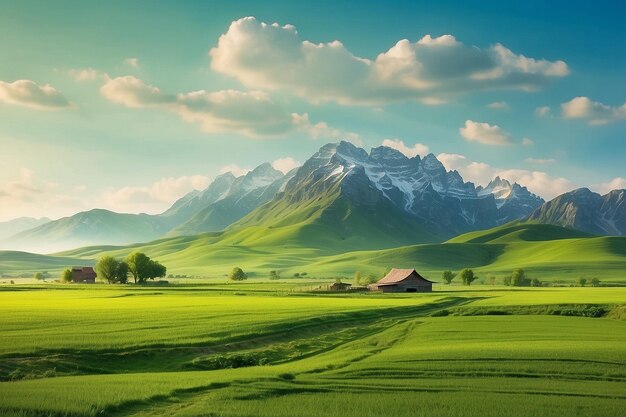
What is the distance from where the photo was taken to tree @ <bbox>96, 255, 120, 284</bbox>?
162500mm

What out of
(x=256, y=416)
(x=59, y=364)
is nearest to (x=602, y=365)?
(x=256, y=416)

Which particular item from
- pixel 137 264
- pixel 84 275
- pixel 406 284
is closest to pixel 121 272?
pixel 137 264

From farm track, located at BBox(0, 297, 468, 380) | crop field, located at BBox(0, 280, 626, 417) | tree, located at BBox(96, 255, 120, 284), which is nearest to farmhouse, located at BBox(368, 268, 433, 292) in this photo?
crop field, located at BBox(0, 280, 626, 417)

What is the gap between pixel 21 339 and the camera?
42.6 metres

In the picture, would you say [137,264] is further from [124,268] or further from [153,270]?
[153,270]

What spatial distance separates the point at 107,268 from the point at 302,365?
139 metres

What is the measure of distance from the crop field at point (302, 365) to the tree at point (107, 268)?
329ft

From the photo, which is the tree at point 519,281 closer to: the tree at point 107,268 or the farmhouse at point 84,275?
the tree at point 107,268

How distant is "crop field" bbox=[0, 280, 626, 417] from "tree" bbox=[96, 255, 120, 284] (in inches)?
3953

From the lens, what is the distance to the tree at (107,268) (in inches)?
6398

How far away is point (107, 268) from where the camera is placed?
162500 millimetres

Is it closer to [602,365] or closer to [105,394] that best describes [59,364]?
[105,394]

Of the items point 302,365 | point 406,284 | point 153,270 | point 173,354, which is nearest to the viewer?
point 302,365

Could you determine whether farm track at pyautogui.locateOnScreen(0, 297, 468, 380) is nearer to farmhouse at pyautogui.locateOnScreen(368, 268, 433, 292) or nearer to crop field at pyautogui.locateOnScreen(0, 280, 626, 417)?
crop field at pyautogui.locateOnScreen(0, 280, 626, 417)
